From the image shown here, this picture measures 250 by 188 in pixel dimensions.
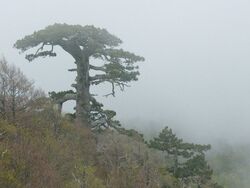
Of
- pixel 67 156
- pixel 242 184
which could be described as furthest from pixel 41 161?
pixel 242 184

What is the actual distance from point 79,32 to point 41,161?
18.0 meters

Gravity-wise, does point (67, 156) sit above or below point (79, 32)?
below

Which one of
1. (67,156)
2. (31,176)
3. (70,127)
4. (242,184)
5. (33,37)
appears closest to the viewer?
(31,176)

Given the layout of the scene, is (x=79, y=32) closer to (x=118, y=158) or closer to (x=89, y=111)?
(x=89, y=111)

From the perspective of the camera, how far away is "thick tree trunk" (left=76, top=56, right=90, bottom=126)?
36312 mm

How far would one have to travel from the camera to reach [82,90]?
3725 cm

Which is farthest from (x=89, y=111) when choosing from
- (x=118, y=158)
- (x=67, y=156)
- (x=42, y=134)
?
(x=67, y=156)

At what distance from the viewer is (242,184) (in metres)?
192

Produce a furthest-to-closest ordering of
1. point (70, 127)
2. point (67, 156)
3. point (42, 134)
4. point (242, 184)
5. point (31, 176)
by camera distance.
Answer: point (242, 184) < point (70, 127) < point (42, 134) < point (67, 156) < point (31, 176)

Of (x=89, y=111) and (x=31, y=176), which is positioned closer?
(x=31, y=176)

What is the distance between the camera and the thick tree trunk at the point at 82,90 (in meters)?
36.3

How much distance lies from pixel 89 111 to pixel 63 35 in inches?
206

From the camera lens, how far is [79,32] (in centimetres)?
3516

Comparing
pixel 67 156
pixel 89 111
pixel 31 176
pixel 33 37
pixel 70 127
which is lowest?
pixel 31 176
